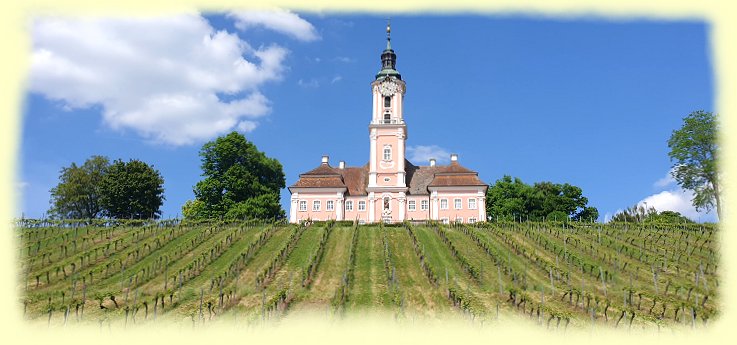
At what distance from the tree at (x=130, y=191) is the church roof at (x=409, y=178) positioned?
47.5 feet

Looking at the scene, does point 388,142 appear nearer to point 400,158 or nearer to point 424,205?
point 400,158

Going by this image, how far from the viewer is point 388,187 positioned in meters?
60.4

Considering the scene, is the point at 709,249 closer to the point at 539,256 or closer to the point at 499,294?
the point at 539,256

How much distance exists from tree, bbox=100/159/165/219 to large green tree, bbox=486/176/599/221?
36525 millimetres

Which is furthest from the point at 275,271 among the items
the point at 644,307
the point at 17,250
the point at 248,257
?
the point at 644,307

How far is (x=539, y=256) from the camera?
36.2 meters

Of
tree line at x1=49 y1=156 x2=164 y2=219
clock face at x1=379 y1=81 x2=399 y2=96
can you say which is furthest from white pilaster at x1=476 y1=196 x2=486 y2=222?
tree line at x1=49 y1=156 x2=164 y2=219

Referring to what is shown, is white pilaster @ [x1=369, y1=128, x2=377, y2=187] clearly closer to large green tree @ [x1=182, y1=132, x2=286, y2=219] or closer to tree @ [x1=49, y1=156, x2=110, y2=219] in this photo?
large green tree @ [x1=182, y1=132, x2=286, y2=219]

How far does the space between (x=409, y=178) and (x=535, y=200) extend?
14412 millimetres

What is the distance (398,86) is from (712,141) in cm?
3098

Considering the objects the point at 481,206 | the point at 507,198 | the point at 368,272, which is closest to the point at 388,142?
the point at 481,206

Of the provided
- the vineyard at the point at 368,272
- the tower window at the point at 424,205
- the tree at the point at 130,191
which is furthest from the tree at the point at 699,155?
the tree at the point at 130,191

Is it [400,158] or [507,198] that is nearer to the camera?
[400,158]

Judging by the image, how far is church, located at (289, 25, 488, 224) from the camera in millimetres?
58750
